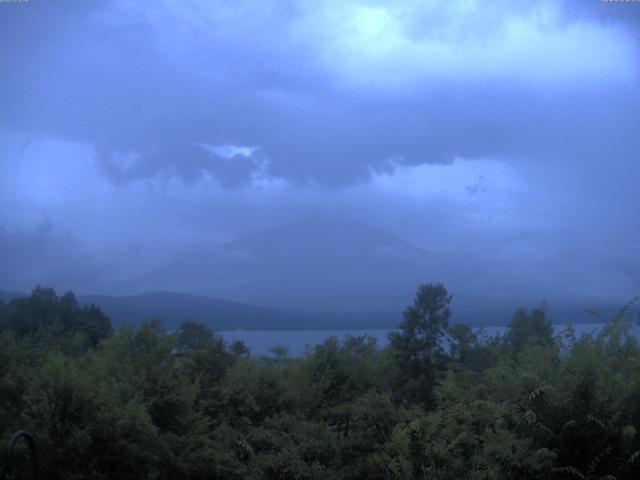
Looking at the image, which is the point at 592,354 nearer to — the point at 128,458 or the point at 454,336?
the point at 128,458

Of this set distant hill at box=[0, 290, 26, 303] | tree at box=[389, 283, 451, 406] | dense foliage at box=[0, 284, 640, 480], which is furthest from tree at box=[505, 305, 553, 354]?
distant hill at box=[0, 290, 26, 303]

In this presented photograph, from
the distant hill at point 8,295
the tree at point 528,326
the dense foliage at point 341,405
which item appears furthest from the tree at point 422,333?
the distant hill at point 8,295

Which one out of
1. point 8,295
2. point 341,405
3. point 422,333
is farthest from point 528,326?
point 8,295

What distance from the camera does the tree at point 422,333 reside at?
21.3m

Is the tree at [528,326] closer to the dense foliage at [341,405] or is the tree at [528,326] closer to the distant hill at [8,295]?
the dense foliage at [341,405]

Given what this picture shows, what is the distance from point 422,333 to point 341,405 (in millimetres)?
4938

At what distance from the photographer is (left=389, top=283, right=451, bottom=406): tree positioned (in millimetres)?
21312

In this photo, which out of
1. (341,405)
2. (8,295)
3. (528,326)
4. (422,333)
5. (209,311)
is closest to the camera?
(341,405)

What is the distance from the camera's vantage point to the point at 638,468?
28.9 feet

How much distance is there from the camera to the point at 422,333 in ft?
71.1

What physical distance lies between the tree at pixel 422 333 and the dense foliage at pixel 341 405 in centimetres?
4

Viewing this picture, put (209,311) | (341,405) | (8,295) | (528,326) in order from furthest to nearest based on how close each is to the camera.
Result: (209,311)
(8,295)
(528,326)
(341,405)

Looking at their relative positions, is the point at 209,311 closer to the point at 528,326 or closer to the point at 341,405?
the point at 528,326

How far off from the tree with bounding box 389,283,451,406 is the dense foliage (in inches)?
1.7
